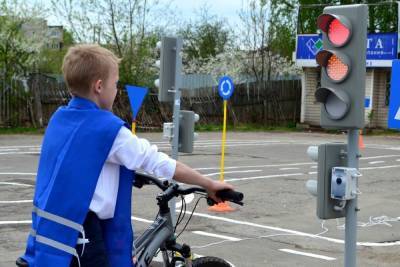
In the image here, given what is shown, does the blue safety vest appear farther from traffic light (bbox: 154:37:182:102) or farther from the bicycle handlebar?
traffic light (bbox: 154:37:182:102)

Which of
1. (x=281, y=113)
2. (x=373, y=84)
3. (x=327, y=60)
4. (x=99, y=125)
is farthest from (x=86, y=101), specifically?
(x=281, y=113)

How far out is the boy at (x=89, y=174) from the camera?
311cm

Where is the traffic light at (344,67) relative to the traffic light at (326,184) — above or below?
above

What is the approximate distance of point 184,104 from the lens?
111 feet

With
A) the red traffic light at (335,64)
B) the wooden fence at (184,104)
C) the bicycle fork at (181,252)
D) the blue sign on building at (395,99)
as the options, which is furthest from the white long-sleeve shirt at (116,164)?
the wooden fence at (184,104)

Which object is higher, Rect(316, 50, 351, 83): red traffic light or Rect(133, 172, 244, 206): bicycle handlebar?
Rect(316, 50, 351, 83): red traffic light

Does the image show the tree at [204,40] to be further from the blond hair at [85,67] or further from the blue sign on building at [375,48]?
the blond hair at [85,67]

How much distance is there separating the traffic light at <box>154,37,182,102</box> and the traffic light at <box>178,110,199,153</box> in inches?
11.9

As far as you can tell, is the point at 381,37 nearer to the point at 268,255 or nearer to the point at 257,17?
the point at 257,17

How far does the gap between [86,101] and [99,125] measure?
0.15 meters

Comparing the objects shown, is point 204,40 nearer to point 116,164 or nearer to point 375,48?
point 375,48

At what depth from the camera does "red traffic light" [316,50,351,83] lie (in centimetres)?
461

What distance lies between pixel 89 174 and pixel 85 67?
51 centimetres

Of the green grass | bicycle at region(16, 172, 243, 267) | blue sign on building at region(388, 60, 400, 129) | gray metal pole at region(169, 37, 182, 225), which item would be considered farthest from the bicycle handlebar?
the green grass
